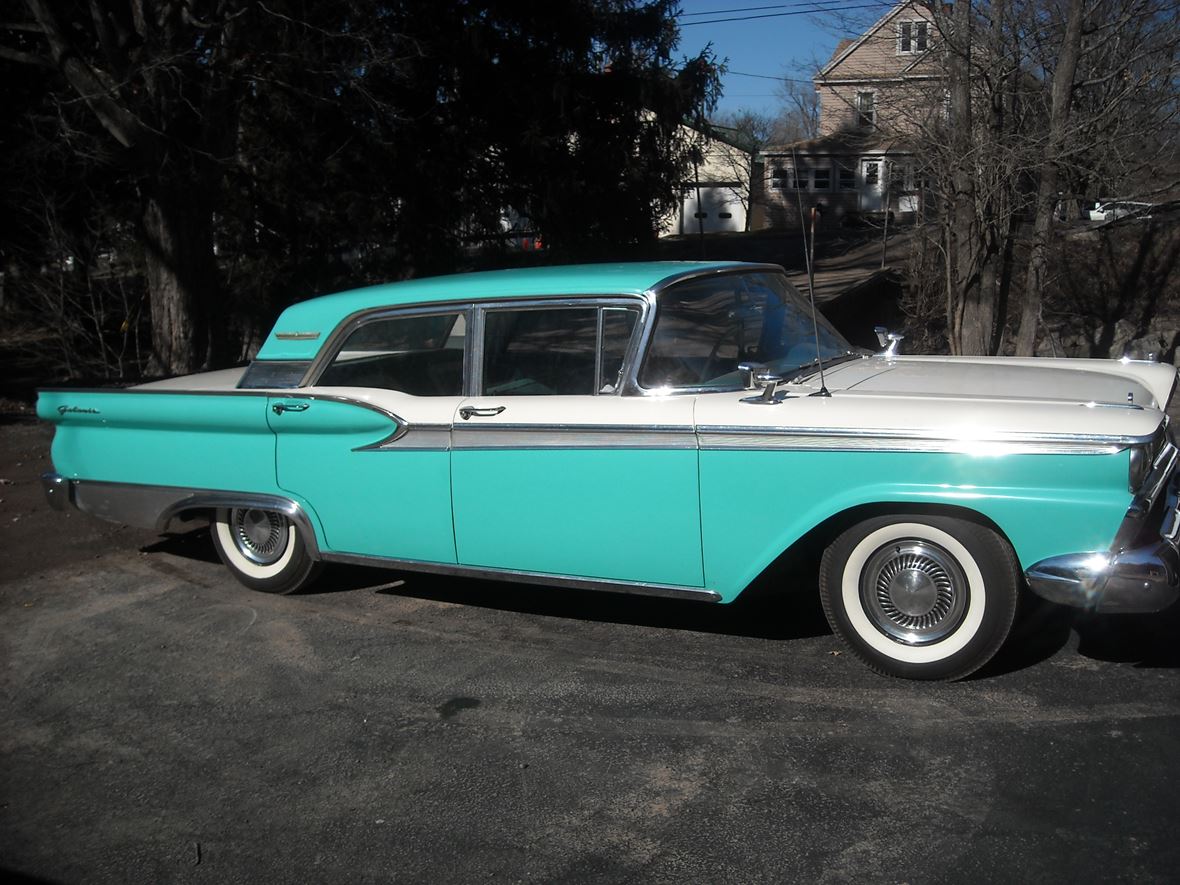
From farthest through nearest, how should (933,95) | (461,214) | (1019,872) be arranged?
(461,214), (933,95), (1019,872)

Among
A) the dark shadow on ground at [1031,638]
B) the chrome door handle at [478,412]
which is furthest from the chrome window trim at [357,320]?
the dark shadow on ground at [1031,638]

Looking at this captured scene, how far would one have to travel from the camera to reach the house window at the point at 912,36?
38.2 feet

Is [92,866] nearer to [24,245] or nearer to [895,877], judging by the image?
[895,877]

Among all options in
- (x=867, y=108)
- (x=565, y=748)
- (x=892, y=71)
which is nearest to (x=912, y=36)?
(x=892, y=71)

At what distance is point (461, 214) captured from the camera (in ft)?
55.4

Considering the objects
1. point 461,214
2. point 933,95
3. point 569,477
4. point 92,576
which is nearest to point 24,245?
point 461,214

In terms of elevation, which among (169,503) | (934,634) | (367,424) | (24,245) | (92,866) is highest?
(24,245)

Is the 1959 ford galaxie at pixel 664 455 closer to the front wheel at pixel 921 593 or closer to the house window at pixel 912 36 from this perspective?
the front wheel at pixel 921 593

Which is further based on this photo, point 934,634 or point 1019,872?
point 934,634

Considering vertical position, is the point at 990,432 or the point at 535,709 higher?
the point at 990,432

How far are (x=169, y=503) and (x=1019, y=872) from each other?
176 inches

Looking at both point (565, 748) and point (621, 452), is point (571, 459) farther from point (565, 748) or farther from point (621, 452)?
point (565, 748)

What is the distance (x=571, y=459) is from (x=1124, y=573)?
2.14m

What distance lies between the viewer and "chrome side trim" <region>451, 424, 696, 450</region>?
4402mm
